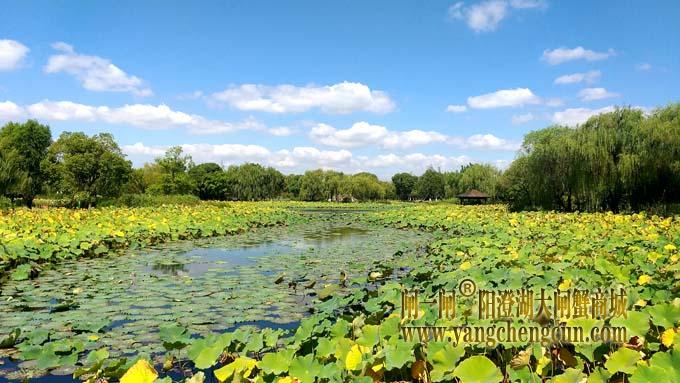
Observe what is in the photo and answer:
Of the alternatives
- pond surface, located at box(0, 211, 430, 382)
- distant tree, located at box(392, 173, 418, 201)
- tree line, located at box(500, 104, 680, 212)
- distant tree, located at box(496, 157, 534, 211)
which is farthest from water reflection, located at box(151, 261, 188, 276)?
distant tree, located at box(392, 173, 418, 201)

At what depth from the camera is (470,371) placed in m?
2.07

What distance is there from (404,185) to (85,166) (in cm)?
7197

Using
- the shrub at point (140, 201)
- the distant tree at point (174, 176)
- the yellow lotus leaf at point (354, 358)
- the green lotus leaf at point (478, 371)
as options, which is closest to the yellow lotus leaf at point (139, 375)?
the yellow lotus leaf at point (354, 358)

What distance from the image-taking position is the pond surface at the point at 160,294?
14.2 feet

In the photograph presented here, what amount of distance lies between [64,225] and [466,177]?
173ft

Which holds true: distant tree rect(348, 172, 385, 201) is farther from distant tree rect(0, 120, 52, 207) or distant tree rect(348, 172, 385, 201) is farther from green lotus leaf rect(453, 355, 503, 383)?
green lotus leaf rect(453, 355, 503, 383)

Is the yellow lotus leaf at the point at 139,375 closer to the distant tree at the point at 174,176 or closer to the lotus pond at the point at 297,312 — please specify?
the lotus pond at the point at 297,312

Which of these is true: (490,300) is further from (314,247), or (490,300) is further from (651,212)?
(651,212)

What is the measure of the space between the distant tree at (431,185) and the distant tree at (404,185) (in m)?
9.91

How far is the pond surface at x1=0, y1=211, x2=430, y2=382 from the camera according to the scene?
14.2 ft

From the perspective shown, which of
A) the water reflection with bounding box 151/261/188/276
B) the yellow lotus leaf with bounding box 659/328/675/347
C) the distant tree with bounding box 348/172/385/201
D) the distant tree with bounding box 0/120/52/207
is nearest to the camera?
the yellow lotus leaf with bounding box 659/328/675/347

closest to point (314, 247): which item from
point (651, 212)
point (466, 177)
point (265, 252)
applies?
point (265, 252)

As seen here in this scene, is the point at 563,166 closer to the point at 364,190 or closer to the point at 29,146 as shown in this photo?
the point at 29,146

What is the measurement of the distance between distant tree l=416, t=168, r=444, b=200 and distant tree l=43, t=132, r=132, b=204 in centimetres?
5855
